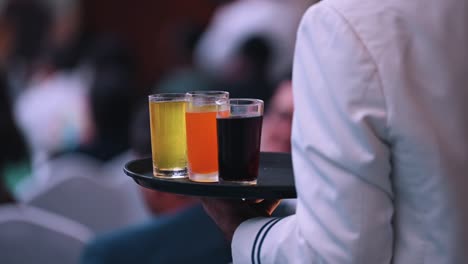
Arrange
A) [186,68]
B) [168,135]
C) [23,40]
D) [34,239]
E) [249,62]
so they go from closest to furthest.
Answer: [168,135], [34,239], [249,62], [186,68], [23,40]

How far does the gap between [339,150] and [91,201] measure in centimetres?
233

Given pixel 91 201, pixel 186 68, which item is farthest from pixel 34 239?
pixel 186 68

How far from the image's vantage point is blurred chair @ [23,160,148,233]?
338cm

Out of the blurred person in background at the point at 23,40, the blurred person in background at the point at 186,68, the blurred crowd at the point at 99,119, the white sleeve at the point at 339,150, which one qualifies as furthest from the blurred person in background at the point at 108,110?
the white sleeve at the point at 339,150

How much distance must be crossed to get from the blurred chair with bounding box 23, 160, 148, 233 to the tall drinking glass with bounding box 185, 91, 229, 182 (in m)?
2.02

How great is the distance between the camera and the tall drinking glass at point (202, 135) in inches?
55.1

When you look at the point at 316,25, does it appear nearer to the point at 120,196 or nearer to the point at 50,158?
the point at 120,196

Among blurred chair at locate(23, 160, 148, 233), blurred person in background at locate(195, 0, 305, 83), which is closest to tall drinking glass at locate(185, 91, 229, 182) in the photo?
blurred chair at locate(23, 160, 148, 233)

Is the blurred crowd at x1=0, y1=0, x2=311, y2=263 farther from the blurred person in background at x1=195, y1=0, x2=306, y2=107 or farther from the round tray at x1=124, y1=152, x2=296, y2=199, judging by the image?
the round tray at x1=124, y1=152, x2=296, y2=199

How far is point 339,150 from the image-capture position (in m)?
1.23

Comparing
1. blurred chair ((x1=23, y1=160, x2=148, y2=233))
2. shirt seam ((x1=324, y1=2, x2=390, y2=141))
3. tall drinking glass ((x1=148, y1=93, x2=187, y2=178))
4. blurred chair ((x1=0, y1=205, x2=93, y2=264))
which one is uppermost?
shirt seam ((x1=324, y1=2, x2=390, y2=141))

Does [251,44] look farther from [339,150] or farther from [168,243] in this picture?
[339,150]

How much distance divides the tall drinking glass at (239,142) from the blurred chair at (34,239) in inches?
44.4

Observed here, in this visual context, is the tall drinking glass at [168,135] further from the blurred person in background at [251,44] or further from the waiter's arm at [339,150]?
the blurred person in background at [251,44]
